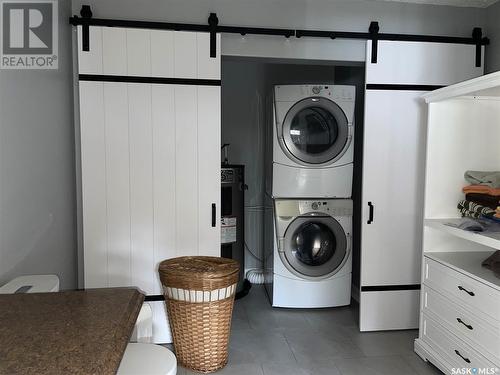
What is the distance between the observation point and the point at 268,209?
3.51 meters

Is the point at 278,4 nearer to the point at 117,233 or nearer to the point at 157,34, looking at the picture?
the point at 157,34

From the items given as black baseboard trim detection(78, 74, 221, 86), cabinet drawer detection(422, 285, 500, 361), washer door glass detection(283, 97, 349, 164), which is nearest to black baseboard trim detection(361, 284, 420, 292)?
cabinet drawer detection(422, 285, 500, 361)

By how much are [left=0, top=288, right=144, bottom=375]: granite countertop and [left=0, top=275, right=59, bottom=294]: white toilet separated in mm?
217

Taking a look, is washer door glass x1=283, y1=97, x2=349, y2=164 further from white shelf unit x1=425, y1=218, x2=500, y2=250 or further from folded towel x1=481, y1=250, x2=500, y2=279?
folded towel x1=481, y1=250, x2=500, y2=279

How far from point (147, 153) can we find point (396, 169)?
173 centimetres

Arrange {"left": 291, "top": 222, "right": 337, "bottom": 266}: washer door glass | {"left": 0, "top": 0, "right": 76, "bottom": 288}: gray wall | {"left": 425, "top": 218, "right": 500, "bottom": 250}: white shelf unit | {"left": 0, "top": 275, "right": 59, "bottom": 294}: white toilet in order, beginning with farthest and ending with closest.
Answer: {"left": 291, "top": 222, "right": 337, "bottom": 266}: washer door glass → {"left": 425, "top": 218, "right": 500, "bottom": 250}: white shelf unit → {"left": 0, "top": 0, "right": 76, "bottom": 288}: gray wall → {"left": 0, "top": 275, "right": 59, "bottom": 294}: white toilet

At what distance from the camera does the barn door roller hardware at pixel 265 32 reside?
2527 millimetres

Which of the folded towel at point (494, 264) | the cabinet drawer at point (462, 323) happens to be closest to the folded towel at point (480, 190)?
the folded towel at point (494, 264)

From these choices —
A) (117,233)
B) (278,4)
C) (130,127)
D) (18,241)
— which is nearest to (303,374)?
(117,233)

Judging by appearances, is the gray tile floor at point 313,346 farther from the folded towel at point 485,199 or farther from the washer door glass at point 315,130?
the washer door glass at point 315,130

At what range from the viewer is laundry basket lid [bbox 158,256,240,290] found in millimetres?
2240

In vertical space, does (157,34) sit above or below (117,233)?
above

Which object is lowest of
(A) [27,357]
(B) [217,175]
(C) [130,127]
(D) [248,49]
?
(A) [27,357]

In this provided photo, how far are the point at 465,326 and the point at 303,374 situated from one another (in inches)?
36.0
